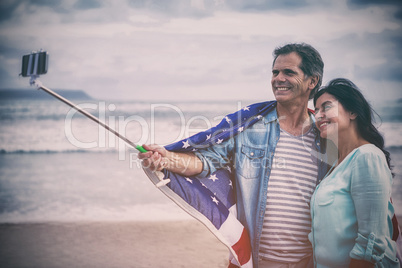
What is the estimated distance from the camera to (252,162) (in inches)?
96.3

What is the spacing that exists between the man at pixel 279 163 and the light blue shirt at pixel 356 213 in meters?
0.26

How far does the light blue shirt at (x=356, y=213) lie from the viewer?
1842 mm

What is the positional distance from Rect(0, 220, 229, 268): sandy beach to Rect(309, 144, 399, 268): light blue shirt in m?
3.23

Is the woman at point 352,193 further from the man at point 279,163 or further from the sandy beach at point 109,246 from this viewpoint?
the sandy beach at point 109,246

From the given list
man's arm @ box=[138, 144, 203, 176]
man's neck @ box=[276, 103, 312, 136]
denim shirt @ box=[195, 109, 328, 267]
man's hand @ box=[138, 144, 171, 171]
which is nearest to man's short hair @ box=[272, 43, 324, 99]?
man's neck @ box=[276, 103, 312, 136]

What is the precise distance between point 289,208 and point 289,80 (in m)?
0.81

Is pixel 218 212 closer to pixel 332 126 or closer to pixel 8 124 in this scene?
pixel 332 126

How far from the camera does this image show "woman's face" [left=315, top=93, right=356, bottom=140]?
84.4 inches

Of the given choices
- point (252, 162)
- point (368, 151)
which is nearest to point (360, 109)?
point (368, 151)

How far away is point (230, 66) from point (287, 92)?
15441 millimetres

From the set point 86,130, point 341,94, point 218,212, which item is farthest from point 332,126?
point 86,130

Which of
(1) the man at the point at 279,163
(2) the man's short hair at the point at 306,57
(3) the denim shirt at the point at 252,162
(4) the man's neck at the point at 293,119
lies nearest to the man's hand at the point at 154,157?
(1) the man at the point at 279,163

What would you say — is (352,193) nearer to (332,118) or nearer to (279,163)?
(332,118)

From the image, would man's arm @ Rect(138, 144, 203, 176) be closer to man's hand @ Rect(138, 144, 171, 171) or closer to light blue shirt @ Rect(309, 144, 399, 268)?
man's hand @ Rect(138, 144, 171, 171)
